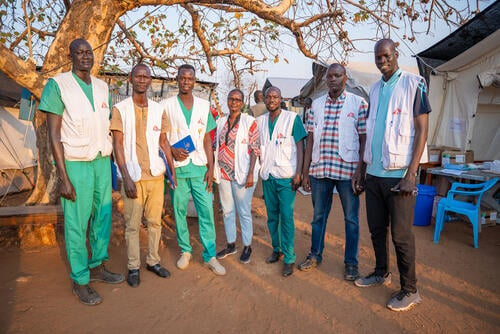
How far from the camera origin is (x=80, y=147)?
2748mm

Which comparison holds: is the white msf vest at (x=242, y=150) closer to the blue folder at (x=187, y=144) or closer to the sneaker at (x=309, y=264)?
the blue folder at (x=187, y=144)

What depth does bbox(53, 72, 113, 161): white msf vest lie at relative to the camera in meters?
2.72

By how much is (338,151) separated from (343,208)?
1.99 ft

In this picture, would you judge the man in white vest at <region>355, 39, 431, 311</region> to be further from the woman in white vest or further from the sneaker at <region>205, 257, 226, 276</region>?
the sneaker at <region>205, 257, 226, 276</region>

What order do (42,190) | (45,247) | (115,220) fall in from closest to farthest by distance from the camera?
1. (45,247)
2. (42,190)
3. (115,220)

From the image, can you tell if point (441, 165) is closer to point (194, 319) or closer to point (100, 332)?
point (194, 319)

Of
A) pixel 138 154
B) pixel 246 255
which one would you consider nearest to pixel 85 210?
pixel 138 154

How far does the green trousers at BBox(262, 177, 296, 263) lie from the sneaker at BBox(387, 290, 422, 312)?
107 cm

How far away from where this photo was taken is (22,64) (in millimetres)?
3730

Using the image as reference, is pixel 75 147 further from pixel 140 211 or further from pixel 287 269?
pixel 287 269

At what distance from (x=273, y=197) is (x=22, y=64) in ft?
10.8

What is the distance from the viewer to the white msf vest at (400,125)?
2660 millimetres

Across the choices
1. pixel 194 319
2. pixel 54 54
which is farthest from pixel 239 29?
pixel 194 319

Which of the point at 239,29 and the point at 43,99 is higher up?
the point at 239,29
